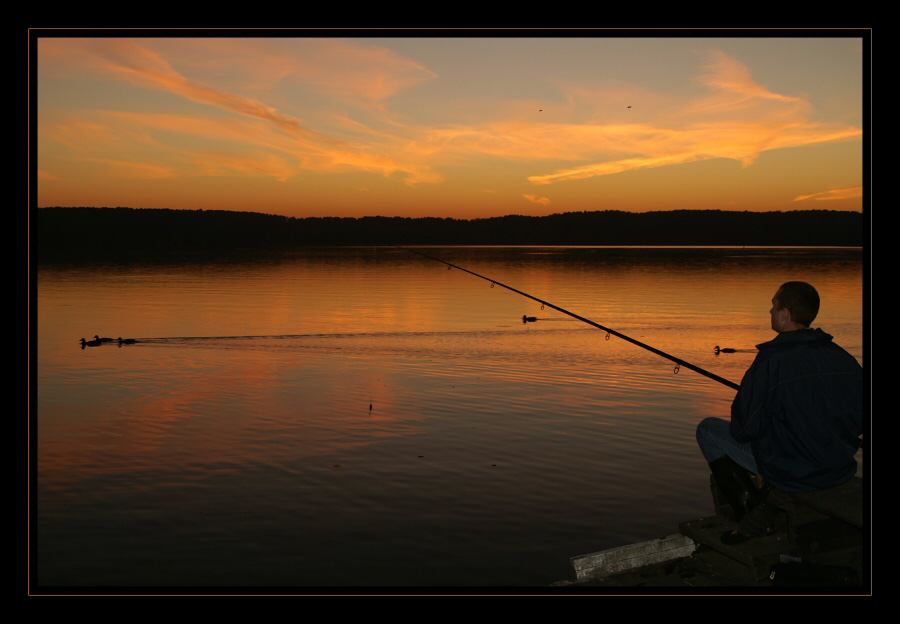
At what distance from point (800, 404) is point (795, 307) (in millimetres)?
625

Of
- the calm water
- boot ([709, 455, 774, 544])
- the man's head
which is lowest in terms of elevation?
the calm water

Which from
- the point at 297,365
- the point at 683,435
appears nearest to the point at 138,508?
the point at 683,435

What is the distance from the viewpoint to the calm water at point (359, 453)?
7.41m

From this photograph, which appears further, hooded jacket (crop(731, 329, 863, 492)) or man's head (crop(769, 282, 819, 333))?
man's head (crop(769, 282, 819, 333))

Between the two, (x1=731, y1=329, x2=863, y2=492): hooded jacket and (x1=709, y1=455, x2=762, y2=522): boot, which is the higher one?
(x1=731, y1=329, x2=863, y2=492): hooded jacket


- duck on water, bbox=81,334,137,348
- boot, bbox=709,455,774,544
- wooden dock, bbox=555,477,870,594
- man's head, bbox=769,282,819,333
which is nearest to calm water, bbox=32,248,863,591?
duck on water, bbox=81,334,137,348

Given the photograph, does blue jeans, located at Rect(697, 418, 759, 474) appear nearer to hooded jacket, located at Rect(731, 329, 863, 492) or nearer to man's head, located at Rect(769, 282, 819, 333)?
hooded jacket, located at Rect(731, 329, 863, 492)

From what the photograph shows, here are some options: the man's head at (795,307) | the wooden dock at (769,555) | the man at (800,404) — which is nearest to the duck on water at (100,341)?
the wooden dock at (769,555)

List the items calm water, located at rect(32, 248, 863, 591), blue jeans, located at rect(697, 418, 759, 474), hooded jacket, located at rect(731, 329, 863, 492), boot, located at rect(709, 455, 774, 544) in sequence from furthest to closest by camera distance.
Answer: calm water, located at rect(32, 248, 863, 591)
boot, located at rect(709, 455, 774, 544)
blue jeans, located at rect(697, 418, 759, 474)
hooded jacket, located at rect(731, 329, 863, 492)

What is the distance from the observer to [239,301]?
38156mm

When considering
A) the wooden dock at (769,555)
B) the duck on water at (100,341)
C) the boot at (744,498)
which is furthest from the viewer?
the duck on water at (100,341)

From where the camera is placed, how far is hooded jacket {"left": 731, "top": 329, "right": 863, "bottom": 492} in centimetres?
498

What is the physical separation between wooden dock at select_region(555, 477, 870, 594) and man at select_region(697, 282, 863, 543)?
0.26 metres

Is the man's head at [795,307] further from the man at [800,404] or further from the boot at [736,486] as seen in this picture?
the boot at [736,486]
